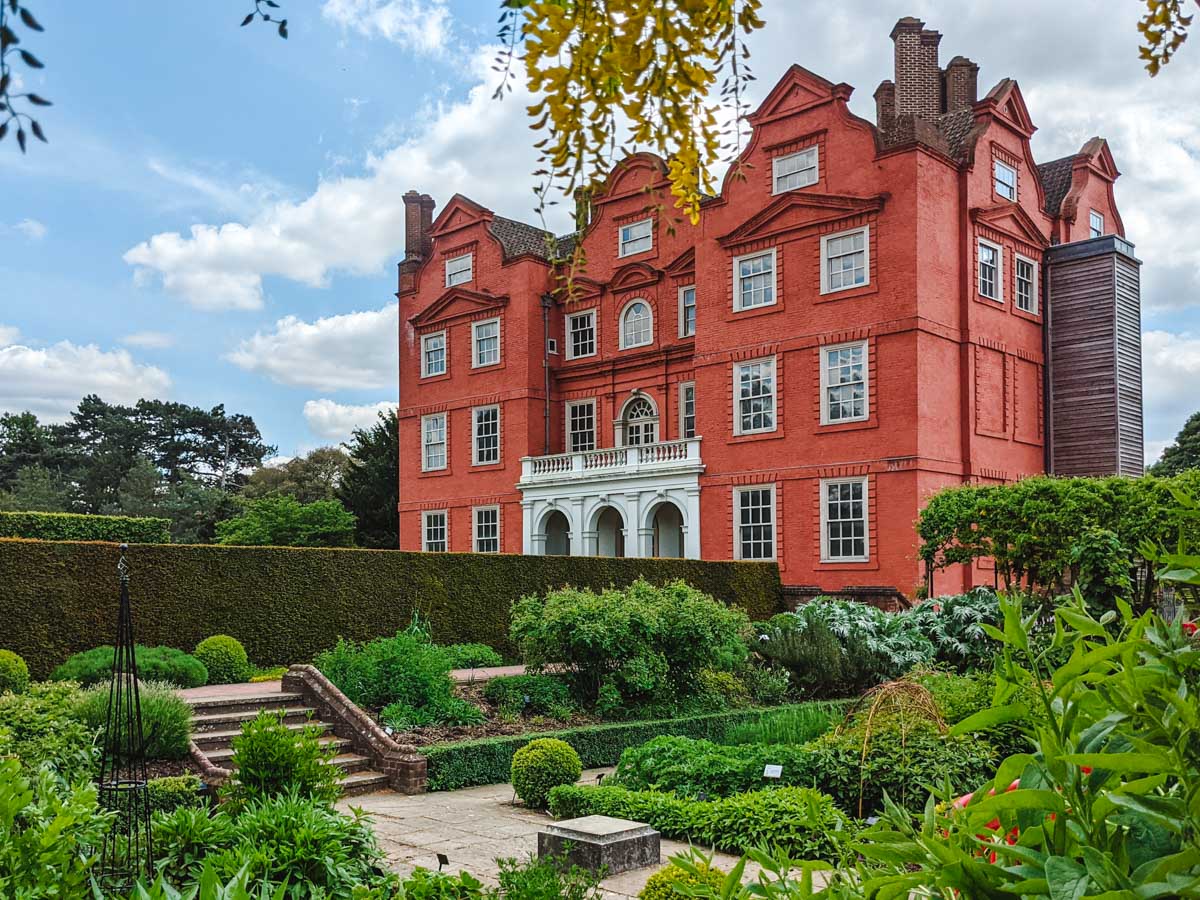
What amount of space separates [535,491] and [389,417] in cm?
1249

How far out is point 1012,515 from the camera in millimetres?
17625

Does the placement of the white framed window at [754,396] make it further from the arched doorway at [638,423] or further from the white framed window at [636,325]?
the white framed window at [636,325]

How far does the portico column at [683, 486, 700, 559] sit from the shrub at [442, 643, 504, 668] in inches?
314

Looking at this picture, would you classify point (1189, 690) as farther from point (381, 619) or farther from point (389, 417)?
point (389, 417)

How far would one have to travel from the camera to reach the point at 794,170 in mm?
23141

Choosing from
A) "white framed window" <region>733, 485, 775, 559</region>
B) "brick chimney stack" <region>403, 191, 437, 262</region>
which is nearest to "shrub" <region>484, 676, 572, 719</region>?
"white framed window" <region>733, 485, 775, 559</region>

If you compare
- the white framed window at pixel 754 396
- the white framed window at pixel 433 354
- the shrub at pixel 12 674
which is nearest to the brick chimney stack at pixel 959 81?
the white framed window at pixel 754 396

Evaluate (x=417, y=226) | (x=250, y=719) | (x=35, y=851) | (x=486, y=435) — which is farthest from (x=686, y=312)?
(x=35, y=851)

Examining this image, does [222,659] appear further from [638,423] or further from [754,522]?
[638,423]

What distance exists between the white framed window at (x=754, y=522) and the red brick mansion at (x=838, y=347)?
2.0 inches

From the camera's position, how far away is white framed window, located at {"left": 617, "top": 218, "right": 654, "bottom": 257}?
27.5 metres

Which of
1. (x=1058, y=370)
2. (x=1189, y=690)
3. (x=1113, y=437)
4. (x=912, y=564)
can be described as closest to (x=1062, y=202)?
(x=1058, y=370)

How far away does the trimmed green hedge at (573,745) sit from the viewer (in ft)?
34.7

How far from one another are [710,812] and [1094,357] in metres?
18.8
